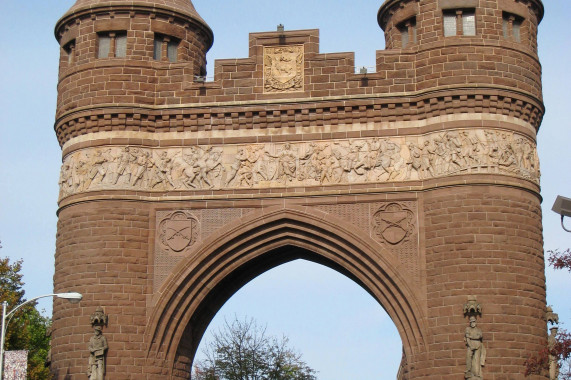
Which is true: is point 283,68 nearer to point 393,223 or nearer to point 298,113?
point 298,113

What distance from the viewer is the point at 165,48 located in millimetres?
28844

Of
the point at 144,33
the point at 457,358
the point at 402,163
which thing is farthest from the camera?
the point at 144,33

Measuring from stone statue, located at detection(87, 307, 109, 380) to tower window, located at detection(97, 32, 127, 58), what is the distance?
6934mm

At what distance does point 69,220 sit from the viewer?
27516 mm

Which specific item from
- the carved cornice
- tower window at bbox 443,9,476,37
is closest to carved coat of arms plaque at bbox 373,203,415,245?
the carved cornice

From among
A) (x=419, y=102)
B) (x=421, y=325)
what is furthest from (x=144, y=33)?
(x=421, y=325)

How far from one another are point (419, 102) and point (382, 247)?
375 cm

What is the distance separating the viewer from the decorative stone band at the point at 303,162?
2623 cm

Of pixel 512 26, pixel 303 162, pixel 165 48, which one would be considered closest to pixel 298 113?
pixel 303 162

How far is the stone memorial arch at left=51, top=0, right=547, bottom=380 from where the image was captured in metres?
25.8

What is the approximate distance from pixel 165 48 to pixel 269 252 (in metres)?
6.15

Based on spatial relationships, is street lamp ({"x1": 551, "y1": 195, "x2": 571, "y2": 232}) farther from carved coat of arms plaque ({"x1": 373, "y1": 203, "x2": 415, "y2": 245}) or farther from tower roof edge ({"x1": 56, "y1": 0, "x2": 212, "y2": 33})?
tower roof edge ({"x1": 56, "y1": 0, "x2": 212, "y2": 33})

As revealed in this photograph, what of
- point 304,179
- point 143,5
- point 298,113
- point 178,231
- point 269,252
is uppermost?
point 143,5

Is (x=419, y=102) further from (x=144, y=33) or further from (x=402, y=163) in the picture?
(x=144, y=33)
